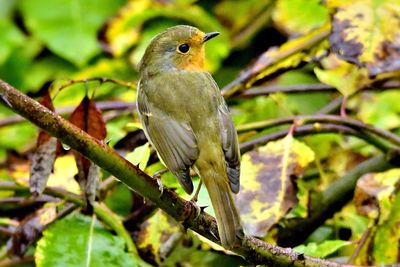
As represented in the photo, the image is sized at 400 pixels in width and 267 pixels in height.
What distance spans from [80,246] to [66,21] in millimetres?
1719

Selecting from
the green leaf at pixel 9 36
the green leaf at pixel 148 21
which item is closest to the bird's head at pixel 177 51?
the green leaf at pixel 148 21

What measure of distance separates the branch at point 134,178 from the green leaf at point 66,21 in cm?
204

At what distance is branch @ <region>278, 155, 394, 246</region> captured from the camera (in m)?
2.49

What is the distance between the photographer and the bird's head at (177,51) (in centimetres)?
251

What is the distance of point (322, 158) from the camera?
2.77 m

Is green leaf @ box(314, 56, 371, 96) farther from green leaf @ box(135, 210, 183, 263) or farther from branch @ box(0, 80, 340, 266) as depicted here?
branch @ box(0, 80, 340, 266)

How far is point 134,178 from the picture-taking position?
5.60ft

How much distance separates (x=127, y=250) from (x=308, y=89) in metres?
0.83

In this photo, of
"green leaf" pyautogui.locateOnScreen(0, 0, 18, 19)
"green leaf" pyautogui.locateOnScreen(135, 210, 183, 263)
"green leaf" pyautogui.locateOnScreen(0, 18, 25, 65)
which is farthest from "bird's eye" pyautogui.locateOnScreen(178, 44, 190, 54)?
"green leaf" pyautogui.locateOnScreen(0, 0, 18, 19)

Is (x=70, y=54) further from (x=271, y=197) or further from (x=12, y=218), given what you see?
(x=271, y=197)

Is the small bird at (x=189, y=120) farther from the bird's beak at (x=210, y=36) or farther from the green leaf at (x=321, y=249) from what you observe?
the green leaf at (x=321, y=249)

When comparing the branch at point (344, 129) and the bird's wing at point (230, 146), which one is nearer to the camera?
the bird's wing at point (230, 146)

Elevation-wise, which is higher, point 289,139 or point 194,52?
point 194,52

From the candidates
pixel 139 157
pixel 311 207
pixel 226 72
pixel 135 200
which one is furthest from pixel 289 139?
pixel 226 72
